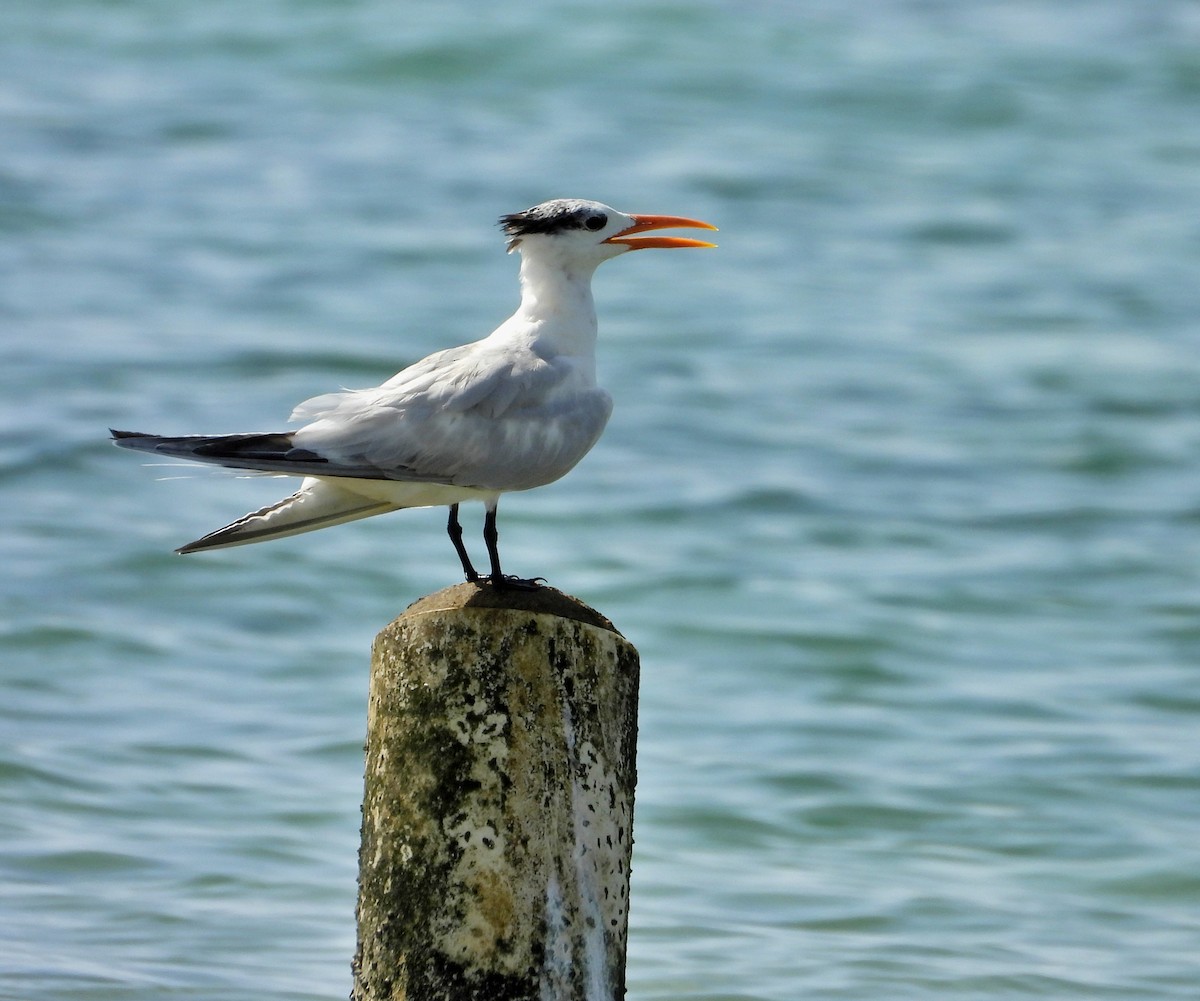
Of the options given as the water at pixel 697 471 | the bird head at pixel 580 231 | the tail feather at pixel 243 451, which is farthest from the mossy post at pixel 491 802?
the water at pixel 697 471

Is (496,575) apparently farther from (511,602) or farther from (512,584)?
(511,602)

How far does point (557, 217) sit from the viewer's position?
18.9ft

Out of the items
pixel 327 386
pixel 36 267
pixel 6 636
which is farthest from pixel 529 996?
pixel 36 267

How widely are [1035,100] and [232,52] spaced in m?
10.8

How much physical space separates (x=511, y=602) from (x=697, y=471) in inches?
395

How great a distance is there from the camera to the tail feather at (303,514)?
4.88 m

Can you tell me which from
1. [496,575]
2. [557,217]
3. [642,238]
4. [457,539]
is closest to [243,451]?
[496,575]

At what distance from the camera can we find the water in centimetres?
818

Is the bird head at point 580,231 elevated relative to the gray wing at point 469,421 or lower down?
elevated

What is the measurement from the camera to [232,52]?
88.3ft

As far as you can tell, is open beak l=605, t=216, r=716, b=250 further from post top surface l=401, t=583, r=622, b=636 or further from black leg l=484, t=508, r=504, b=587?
post top surface l=401, t=583, r=622, b=636

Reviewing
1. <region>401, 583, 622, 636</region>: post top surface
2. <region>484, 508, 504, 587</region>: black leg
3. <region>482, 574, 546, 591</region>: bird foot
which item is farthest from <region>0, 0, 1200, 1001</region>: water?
<region>401, 583, 622, 636</region>: post top surface

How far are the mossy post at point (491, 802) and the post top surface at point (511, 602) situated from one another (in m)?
0.02

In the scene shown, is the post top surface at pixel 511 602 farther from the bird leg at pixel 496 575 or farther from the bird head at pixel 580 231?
the bird head at pixel 580 231
